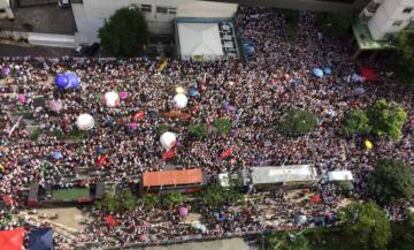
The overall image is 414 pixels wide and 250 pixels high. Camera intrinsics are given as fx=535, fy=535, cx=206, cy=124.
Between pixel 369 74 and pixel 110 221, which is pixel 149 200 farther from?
pixel 369 74

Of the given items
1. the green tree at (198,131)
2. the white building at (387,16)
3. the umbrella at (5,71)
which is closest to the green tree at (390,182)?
the white building at (387,16)

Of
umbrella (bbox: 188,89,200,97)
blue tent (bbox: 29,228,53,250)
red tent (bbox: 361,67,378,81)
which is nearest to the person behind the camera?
blue tent (bbox: 29,228,53,250)

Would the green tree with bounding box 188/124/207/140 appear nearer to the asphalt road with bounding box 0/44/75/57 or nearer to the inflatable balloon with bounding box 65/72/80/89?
the inflatable balloon with bounding box 65/72/80/89

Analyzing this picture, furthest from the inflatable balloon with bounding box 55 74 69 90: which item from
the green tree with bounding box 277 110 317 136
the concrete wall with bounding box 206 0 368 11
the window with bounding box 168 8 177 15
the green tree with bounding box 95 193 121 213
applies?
the green tree with bounding box 277 110 317 136

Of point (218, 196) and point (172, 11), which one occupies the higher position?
point (172, 11)

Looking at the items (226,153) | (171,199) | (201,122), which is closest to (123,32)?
(201,122)

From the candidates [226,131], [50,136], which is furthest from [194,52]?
[50,136]

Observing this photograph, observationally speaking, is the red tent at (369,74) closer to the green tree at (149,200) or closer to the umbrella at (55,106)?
the green tree at (149,200)

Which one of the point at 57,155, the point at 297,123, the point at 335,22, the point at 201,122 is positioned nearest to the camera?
the point at 57,155
